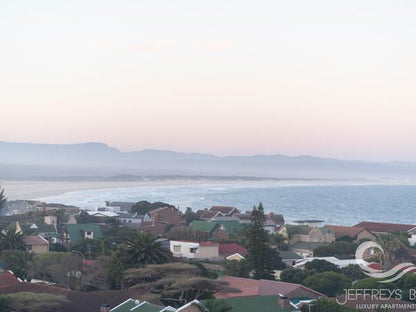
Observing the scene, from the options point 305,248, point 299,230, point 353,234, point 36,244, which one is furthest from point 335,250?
point 36,244

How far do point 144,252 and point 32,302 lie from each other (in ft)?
25.9

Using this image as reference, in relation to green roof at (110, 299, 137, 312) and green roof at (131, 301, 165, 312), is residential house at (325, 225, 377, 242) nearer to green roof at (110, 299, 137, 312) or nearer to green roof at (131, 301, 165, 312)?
green roof at (110, 299, 137, 312)

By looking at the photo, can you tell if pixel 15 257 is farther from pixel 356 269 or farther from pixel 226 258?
pixel 356 269

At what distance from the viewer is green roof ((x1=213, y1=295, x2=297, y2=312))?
2581 centimetres

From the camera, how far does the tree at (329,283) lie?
32312mm

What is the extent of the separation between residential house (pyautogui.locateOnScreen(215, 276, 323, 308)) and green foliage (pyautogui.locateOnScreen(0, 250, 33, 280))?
993 centimetres

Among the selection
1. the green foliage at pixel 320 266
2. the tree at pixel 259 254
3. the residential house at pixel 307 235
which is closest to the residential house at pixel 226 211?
the residential house at pixel 307 235

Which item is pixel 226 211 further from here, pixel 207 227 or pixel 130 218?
pixel 207 227

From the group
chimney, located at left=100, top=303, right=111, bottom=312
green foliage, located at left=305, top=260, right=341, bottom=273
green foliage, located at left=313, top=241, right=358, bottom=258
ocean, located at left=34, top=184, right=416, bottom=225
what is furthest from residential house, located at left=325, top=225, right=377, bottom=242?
chimney, located at left=100, top=303, right=111, bottom=312

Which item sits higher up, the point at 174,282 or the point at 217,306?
the point at 174,282

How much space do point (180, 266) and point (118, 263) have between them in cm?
468

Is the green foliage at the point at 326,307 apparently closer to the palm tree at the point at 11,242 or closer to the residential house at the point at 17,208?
the palm tree at the point at 11,242

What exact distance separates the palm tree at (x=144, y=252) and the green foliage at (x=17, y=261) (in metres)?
5.63

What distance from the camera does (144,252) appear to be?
33688 millimetres
